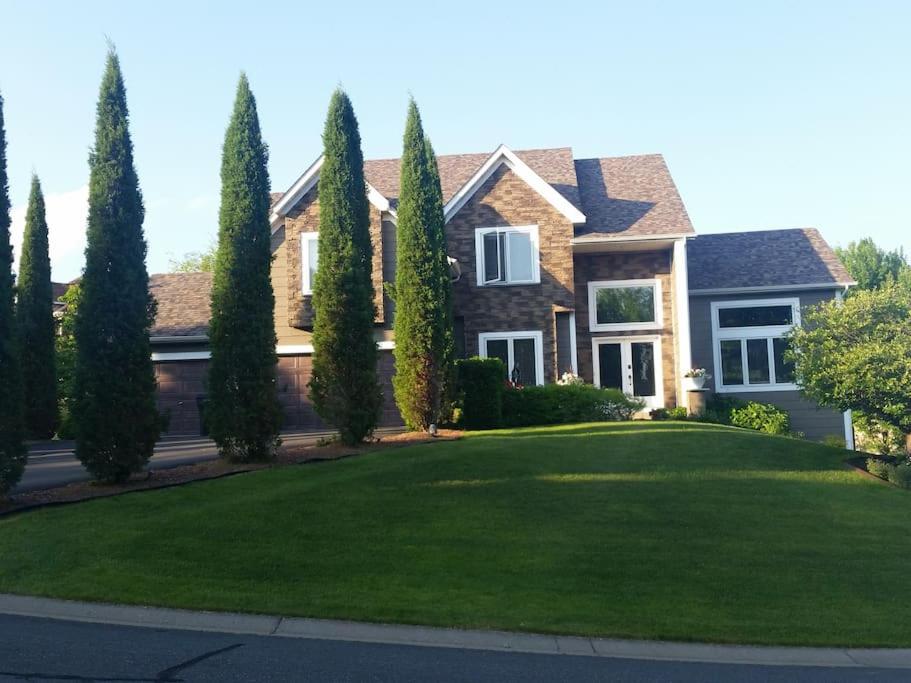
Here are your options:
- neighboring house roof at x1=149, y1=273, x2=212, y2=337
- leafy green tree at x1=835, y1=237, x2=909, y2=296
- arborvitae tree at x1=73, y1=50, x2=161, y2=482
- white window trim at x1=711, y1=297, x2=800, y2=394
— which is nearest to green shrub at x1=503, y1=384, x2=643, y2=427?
white window trim at x1=711, y1=297, x2=800, y2=394

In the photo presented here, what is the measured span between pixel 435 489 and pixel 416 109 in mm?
10763

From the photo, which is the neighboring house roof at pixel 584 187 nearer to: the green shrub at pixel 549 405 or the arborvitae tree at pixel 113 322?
the green shrub at pixel 549 405

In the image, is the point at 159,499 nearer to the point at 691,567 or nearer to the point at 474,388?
the point at 691,567

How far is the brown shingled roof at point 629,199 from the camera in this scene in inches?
1067

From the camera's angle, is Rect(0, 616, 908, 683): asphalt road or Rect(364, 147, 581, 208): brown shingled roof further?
Rect(364, 147, 581, 208): brown shingled roof

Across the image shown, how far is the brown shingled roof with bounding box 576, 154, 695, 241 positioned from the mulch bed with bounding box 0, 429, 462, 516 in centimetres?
1109

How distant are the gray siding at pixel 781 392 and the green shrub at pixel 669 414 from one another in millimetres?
2734

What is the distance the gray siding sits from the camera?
27844mm

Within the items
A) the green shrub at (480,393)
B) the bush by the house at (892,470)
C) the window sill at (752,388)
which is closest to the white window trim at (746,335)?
the window sill at (752,388)

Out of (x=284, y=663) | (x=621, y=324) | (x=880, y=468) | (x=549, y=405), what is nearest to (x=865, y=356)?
(x=880, y=468)

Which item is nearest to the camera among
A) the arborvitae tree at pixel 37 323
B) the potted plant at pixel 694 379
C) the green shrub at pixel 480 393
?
the green shrub at pixel 480 393

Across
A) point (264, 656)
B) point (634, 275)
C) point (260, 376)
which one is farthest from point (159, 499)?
point (634, 275)

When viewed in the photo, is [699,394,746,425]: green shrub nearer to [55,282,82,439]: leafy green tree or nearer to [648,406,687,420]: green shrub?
[648,406,687,420]: green shrub

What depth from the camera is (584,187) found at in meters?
30.2
